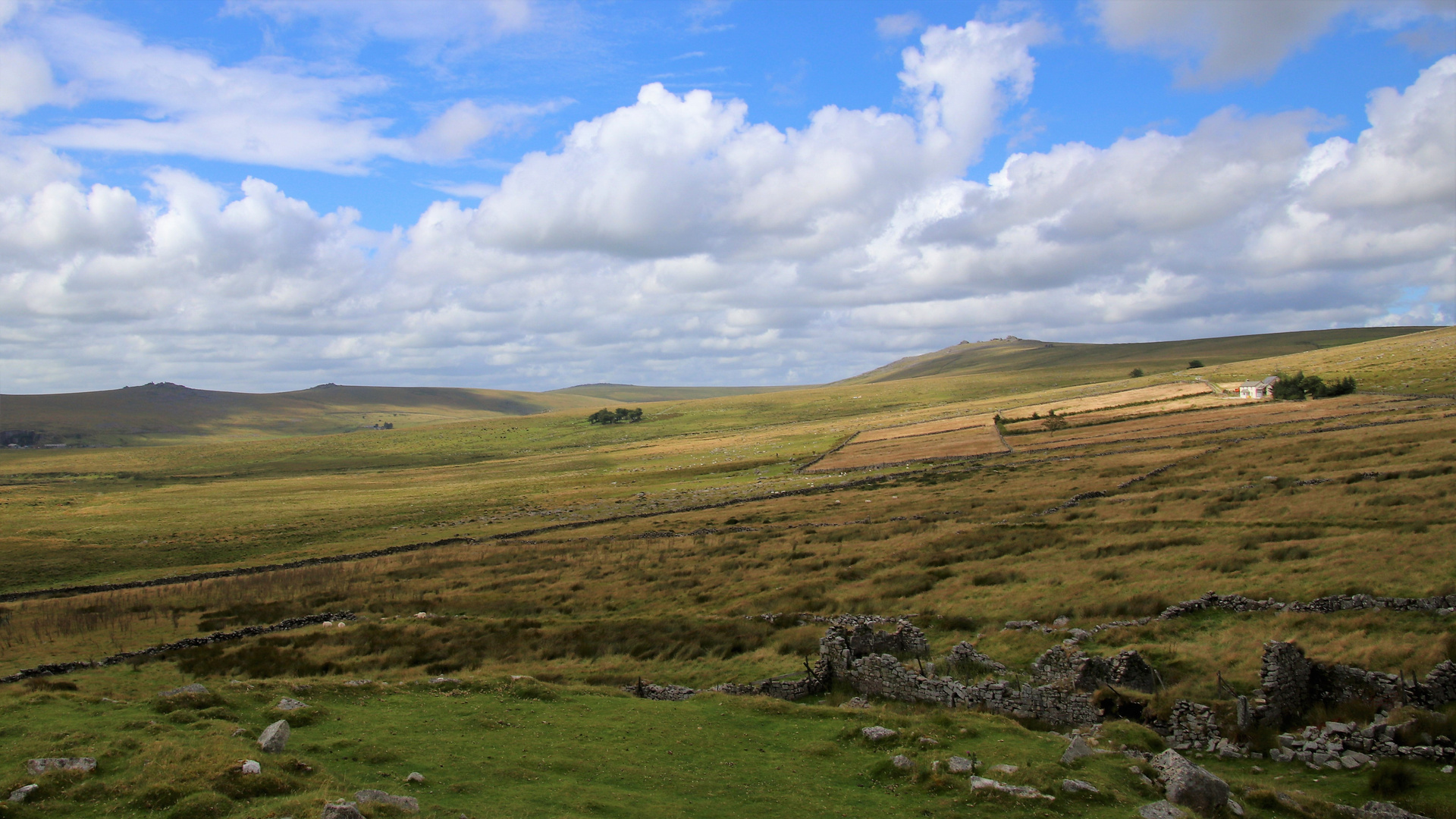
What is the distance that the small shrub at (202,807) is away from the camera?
10.8 m

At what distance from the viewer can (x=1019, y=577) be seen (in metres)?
31.6

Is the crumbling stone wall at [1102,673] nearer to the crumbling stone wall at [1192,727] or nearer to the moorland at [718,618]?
the moorland at [718,618]

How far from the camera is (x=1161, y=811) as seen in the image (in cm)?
1165

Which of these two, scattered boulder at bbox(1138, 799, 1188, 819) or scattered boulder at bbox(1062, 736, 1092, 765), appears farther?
scattered boulder at bbox(1062, 736, 1092, 765)

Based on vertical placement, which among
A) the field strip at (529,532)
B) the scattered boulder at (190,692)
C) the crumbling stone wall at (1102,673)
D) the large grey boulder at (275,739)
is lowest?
the field strip at (529,532)

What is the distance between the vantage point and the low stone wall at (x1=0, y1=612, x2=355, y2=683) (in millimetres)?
25797

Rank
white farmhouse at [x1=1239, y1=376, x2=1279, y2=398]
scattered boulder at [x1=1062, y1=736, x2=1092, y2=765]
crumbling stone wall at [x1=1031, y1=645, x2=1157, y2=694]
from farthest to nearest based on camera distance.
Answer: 1. white farmhouse at [x1=1239, y1=376, x2=1279, y2=398]
2. crumbling stone wall at [x1=1031, y1=645, x2=1157, y2=694]
3. scattered boulder at [x1=1062, y1=736, x2=1092, y2=765]

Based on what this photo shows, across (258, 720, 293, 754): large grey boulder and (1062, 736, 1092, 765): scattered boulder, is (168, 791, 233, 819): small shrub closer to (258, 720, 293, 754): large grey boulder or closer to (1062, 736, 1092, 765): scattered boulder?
(258, 720, 293, 754): large grey boulder

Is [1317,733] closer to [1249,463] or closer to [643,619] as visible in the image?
[643,619]

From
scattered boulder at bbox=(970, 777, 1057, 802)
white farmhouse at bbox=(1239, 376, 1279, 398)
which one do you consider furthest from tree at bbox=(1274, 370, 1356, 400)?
scattered boulder at bbox=(970, 777, 1057, 802)

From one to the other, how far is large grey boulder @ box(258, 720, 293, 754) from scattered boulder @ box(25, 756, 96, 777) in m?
2.45

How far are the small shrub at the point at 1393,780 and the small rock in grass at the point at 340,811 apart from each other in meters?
16.5

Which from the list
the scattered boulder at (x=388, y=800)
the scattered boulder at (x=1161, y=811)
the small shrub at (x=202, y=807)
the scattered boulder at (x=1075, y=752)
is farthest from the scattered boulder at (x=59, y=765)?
the scattered boulder at (x=1161, y=811)

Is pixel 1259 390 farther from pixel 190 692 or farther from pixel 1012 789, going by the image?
pixel 190 692
